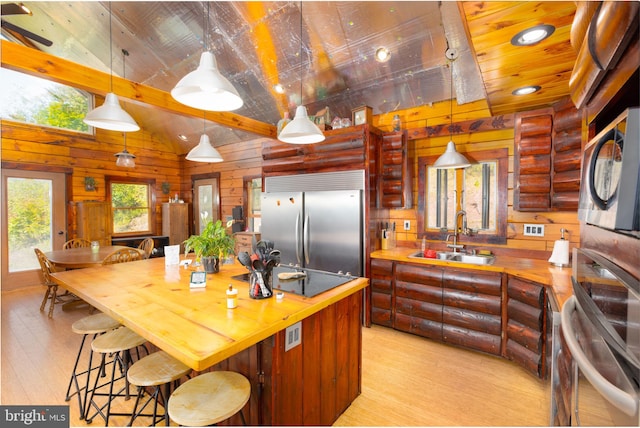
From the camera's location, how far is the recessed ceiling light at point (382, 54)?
301 cm

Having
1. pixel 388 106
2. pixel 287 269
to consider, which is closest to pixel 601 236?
pixel 287 269

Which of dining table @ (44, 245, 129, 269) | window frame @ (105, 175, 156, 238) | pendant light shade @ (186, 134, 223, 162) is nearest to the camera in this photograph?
pendant light shade @ (186, 134, 223, 162)

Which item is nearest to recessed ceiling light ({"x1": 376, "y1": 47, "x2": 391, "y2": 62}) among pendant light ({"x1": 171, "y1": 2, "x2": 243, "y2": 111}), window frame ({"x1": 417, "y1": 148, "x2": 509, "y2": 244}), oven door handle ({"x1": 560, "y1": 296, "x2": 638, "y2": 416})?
window frame ({"x1": 417, "y1": 148, "x2": 509, "y2": 244})

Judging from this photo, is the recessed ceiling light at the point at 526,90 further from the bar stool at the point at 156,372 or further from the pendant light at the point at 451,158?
the bar stool at the point at 156,372

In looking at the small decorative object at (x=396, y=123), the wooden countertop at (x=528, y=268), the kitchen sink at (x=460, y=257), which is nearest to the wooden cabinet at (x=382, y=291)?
the wooden countertop at (x=528, y=268)

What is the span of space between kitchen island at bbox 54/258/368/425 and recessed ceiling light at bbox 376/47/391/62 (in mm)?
2428

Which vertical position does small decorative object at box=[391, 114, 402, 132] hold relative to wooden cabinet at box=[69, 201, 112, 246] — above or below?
above

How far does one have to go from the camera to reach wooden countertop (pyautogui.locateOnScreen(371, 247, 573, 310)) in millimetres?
1883

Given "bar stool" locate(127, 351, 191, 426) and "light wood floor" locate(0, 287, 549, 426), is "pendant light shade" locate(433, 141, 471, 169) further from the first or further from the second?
"bar stool" locate(127, 351, 191, 426)

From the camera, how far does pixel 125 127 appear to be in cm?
217

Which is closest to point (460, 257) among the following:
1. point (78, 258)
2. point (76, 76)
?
point (76, 76)

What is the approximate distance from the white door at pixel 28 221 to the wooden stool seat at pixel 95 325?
14.5 feet

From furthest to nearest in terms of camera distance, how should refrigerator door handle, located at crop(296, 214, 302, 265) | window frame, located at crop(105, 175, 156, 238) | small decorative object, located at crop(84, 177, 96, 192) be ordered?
window frame, located at crop(105, 175, 156, 238), small decorative object, located at crop(84, 177, 96, 192), refrigerator door handle, located at crop(296, 214, 302, 265)

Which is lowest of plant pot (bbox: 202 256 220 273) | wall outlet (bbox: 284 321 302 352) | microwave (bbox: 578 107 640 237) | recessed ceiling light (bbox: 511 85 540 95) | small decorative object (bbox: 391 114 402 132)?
wall outlet (bbox: 284 321 302 352)
